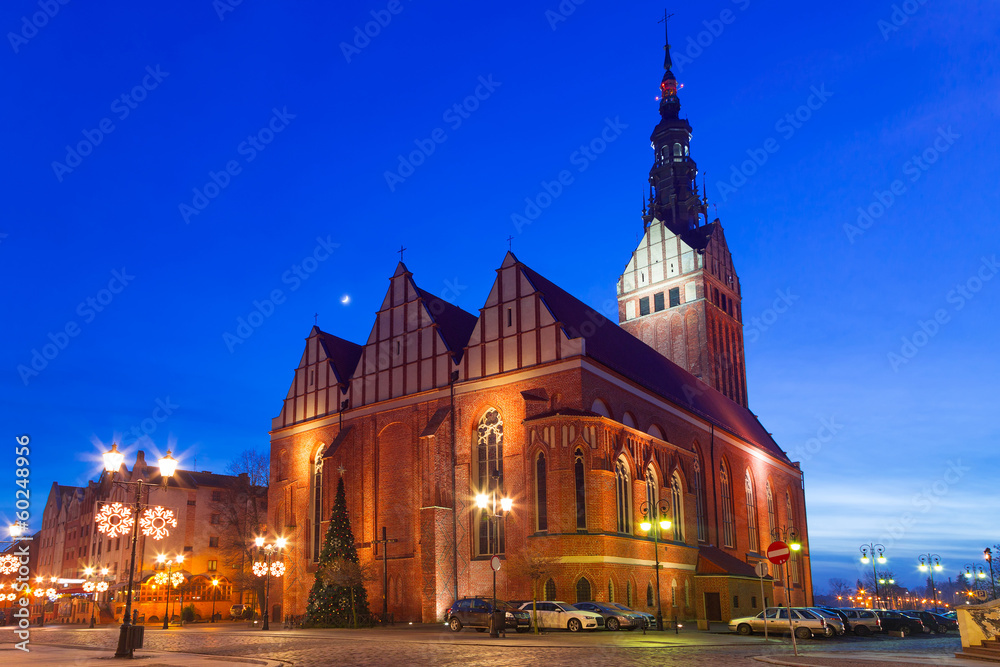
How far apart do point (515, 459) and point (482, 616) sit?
9.66m

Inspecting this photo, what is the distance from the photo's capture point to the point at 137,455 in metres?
87.7

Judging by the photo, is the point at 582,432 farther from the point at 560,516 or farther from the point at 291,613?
the point at 291,613

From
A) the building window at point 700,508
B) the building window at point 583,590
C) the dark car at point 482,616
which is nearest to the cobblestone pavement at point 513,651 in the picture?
the dark car at point 482,616

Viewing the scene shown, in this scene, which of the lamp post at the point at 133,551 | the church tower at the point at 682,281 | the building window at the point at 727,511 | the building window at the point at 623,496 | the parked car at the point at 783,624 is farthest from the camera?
the church tower at the point at 682,281

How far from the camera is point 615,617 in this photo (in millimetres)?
32594

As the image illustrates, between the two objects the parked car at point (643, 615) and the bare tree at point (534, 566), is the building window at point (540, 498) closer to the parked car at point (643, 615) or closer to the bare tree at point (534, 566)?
the bare tree at point (534, 566)

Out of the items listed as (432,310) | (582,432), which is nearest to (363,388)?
(432,310)

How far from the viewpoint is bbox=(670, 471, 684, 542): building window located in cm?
4569

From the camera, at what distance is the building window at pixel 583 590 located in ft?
120

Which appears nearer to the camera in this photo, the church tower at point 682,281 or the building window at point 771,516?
the building window at point 771,516

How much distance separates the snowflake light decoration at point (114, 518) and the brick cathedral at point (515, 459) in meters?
17.8

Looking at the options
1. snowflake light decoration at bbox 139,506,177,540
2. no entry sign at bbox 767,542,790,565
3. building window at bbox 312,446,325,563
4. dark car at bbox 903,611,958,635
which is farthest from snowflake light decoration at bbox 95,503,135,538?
dark car at bbox 903,611,958,635

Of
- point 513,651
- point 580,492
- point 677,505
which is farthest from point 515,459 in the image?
point 513,651

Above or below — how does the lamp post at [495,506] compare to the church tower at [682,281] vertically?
below
